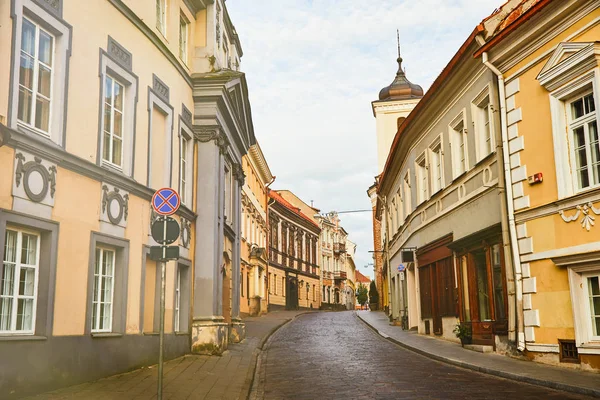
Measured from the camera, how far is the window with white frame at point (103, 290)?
507 inches

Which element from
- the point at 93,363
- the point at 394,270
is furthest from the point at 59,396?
the point at 394,270

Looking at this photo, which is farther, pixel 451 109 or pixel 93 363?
pixel 451 109

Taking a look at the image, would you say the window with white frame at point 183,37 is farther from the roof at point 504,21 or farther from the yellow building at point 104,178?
the roof at point 504,21

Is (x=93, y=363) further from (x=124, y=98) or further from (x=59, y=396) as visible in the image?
(x=124, y=98)

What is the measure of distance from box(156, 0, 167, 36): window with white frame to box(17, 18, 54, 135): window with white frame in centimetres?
537

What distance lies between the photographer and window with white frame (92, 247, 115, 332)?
12867 millimetres

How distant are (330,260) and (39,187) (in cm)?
7154

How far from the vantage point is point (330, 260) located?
81375 mm

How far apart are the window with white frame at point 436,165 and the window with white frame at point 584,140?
7652 millimetres

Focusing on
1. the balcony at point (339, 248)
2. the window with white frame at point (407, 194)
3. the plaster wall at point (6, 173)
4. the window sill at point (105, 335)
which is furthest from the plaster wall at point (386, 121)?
the plaster wall at point (6, 173)

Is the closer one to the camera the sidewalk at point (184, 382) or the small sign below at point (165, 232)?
the small sign below at point (165, 232)

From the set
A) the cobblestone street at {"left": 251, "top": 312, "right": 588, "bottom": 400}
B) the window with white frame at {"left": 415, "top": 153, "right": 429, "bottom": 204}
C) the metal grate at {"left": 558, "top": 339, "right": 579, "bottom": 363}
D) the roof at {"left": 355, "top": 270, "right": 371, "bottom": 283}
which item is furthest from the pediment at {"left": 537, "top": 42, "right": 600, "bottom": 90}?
the roof at {"left": 355, "top": 270, "right": 371, "bottom": 283}

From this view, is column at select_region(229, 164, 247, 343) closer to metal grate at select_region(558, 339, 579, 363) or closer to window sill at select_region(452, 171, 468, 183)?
window sill at select_region(452, 171, 468, 183)

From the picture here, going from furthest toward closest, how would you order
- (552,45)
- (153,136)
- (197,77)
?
(197,77)
(153,136)
(552,45)
